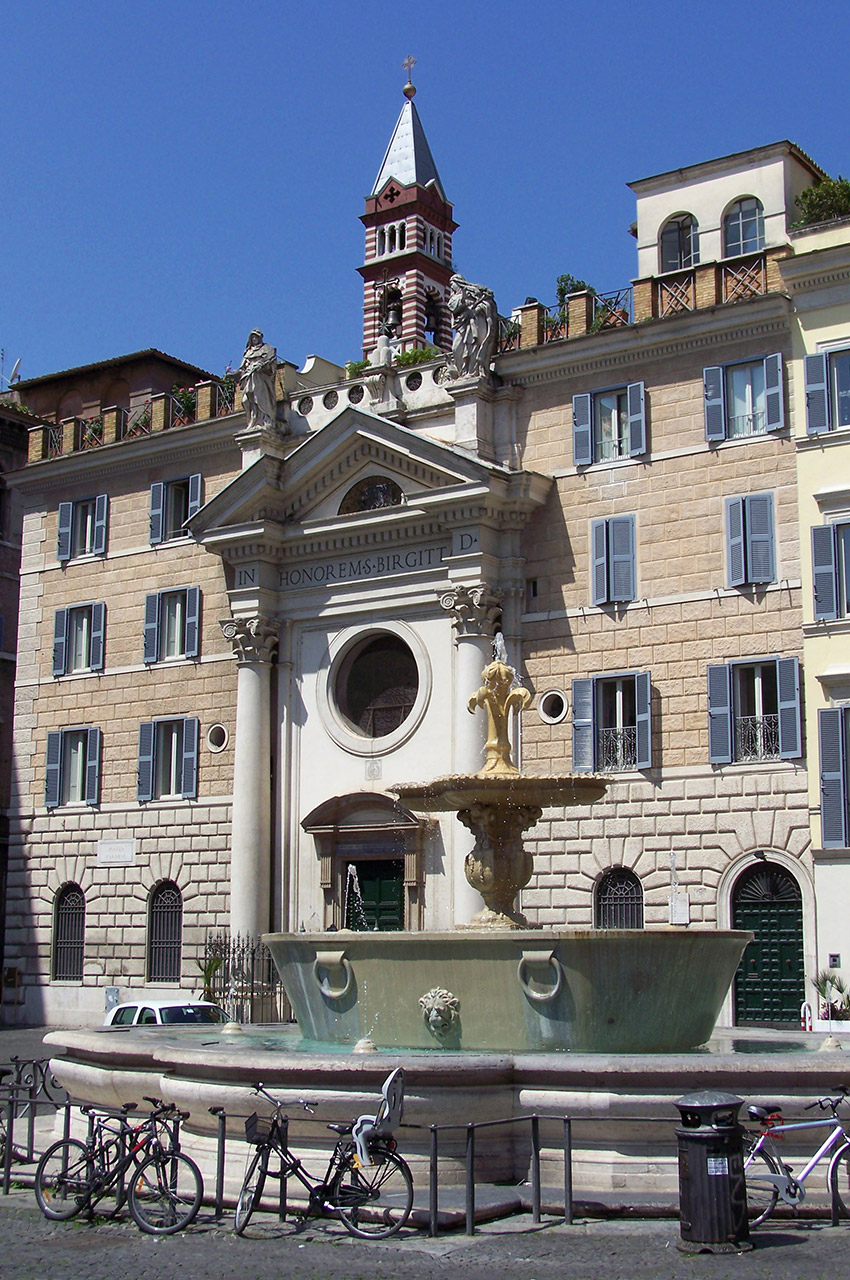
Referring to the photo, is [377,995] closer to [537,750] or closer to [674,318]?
[537,750]

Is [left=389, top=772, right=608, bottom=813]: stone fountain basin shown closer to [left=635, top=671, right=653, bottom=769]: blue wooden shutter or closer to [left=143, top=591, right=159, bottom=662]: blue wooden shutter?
[left=635, top=671, right=653, bottom=769]: blue wooden shutter

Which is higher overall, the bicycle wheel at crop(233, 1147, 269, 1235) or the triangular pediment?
the triangular pediment

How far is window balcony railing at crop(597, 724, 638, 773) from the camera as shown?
2839 centimetres

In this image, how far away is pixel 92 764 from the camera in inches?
1435

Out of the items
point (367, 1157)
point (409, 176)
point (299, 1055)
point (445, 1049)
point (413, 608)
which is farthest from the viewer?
point (409, 176)

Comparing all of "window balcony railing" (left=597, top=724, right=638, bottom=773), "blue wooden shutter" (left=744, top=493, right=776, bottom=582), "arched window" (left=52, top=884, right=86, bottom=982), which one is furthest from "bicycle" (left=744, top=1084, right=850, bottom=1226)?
"arched window" (left=52, top=884, right=86, bottom=982)

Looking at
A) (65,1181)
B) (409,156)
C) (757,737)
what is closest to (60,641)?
(757,737)

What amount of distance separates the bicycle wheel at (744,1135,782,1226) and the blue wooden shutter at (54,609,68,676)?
28160 millimetres

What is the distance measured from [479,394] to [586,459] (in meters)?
2.68

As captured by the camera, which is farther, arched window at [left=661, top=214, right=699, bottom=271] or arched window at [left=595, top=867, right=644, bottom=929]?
arched window at [left=661, top=214, right=699, bottom=271]

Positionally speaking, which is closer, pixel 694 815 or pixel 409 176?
pixel 694 815

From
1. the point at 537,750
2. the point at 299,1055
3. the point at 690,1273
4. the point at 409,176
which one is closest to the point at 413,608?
the point at 537,750

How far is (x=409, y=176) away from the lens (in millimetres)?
65750

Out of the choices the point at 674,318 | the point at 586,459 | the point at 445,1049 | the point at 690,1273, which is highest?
the point at 674,318
